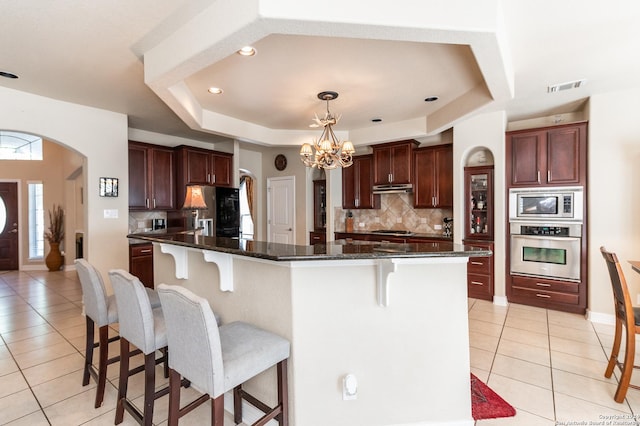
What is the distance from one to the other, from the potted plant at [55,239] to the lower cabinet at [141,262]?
12.8ft

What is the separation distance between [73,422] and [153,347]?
838 millimetres

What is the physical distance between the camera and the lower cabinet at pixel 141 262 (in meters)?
4.48

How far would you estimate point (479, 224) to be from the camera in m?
4.61

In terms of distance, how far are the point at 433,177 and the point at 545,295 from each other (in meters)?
2.20

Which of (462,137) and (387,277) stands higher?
(462,137)

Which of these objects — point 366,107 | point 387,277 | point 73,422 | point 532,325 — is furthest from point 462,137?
point 73,422

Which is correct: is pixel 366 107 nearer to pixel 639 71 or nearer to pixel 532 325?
pixel 639 71

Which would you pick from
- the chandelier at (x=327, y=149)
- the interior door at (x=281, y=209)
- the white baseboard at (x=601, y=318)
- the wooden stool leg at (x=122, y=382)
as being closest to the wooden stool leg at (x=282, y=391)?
the wooden stool leg at (x=122, y=382)

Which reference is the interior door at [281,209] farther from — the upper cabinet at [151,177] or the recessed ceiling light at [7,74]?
the recessed ceiling light at [7,74]

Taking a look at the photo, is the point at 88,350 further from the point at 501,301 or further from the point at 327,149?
the point at 501,301

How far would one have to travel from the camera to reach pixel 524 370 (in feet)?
8.63

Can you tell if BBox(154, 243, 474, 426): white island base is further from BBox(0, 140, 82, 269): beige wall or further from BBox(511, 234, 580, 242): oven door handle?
BBox(0, 140, 82, 269): beige wall

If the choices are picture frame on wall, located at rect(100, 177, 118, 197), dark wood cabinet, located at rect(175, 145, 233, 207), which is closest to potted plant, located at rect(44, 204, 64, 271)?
dark wood cabinet, located at rect(175, 145, 233, 207)

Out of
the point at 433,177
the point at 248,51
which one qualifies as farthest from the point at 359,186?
the point at 248,51
